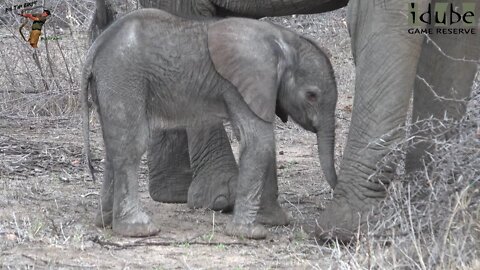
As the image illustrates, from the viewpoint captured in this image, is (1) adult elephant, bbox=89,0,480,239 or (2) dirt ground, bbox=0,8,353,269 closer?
(2) dirt ground, bbox=0,8,353,269

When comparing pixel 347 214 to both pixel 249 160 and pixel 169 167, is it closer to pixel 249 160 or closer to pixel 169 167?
pixel 249 160

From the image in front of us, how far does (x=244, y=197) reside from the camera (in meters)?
5.57

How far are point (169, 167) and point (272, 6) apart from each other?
1127mm

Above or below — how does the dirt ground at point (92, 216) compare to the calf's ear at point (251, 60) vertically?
below

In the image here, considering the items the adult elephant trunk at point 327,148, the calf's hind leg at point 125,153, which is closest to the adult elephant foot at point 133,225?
the calf's hind leg at point 125,153

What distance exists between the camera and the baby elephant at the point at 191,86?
5.49 m

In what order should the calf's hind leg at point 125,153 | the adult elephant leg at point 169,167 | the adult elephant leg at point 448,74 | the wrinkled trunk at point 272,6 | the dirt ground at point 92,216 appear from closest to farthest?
the dirt ground at point 92,216, the calf's hind leg at point 125,153, the adult elephant leg at point 448,74, the wrinkled trunk at point 272,6, the adult elephant leg at point 169,167

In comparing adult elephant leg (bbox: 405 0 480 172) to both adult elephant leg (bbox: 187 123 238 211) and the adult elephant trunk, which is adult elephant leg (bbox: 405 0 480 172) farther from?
adult elephant leg (bbox: 187 123 238 211)

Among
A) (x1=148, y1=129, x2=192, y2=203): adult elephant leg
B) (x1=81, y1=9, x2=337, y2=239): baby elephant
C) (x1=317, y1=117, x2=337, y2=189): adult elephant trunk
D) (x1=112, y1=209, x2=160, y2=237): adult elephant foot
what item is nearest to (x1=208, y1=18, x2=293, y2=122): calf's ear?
(x1=81, y1=9, x2=337, y2=239): baby elephant

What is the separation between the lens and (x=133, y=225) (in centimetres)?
553

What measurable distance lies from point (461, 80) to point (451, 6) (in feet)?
1.31

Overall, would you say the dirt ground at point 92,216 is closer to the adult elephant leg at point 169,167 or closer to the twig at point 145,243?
the twig at point 145,243

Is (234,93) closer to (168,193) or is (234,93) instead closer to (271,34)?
(271,34)

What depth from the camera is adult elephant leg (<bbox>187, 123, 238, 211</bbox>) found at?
6.24 m
